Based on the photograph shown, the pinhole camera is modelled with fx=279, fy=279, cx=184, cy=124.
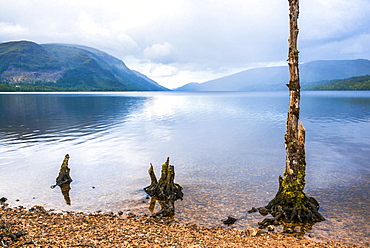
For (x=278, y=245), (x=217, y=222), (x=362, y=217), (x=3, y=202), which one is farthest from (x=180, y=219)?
(x=3, y=202)

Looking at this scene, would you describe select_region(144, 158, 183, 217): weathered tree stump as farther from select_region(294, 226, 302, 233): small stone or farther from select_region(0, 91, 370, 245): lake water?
select_region(294, 226, 302, 233): small stone

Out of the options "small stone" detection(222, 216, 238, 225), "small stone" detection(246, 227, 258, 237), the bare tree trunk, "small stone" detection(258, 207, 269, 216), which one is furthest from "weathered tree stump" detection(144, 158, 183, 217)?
the bare tree trunk

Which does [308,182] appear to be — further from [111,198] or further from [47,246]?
[47,246]

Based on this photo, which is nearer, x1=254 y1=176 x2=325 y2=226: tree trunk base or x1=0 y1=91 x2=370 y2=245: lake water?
x1=254 y1=176 x2=325 y2=226: tree trunk base

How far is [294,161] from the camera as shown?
1644 centimetres

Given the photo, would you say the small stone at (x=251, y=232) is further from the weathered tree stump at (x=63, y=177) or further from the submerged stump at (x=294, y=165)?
the weathered tree stump at (x=63, y=177)

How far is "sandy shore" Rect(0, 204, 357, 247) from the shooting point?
11984mm

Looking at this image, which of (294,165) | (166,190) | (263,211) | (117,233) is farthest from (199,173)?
(117,233)

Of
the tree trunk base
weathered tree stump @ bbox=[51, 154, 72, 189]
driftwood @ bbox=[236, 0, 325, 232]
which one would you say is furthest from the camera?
weathered tree stump @ bbox=[51, 154, 72, 189]

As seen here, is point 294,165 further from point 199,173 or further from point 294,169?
point 199,173

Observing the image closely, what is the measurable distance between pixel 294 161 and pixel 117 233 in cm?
1062

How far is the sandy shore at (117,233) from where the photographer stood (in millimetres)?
11984

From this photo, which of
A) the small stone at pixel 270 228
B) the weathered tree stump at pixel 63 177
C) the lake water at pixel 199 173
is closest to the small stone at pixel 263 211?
the lake water at pixel 199 173

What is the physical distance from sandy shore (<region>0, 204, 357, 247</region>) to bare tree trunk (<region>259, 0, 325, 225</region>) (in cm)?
230
